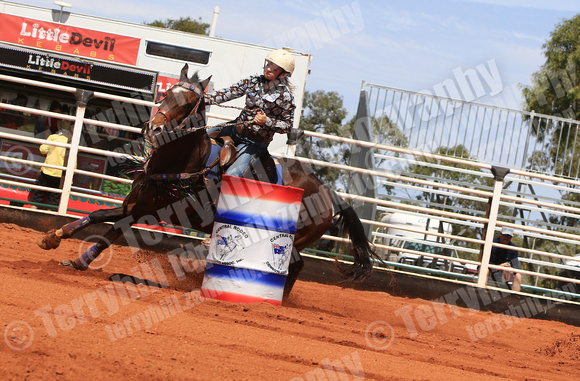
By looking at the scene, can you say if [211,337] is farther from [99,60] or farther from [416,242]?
[99,60]

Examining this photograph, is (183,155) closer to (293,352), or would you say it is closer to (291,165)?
(291,165)

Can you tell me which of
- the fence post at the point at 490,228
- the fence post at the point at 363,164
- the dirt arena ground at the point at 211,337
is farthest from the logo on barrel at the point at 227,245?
the fence post at the point at 490,228

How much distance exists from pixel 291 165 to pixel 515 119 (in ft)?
20.2

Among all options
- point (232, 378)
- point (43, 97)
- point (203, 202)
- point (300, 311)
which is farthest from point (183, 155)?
point (43, 97)

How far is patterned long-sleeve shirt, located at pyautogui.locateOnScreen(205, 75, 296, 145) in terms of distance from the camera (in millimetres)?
6281

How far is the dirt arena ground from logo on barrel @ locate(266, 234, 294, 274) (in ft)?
1.30

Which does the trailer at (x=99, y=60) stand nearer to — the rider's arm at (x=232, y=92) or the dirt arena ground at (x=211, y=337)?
the rider's arm at (x=232, y=92)

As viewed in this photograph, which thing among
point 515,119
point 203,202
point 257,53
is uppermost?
point 257,53

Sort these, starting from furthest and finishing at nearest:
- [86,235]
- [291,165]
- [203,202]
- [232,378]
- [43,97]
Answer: [43,97]
[86,235]
[291,165]
[203,202]
[232,378]

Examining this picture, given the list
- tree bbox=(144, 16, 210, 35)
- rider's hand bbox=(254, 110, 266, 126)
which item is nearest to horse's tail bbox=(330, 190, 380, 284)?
rider's hand bbox=(254, 110, 266, 126)

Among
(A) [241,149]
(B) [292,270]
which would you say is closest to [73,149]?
(A) [241,149]

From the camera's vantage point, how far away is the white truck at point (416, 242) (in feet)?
29.5

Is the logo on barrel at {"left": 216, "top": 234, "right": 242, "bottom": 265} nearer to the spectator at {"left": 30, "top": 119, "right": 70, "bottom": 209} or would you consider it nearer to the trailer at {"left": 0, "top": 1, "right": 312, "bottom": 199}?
the spectator at {"left": 30, "top": 119, "right": 70, "bottom": 209}

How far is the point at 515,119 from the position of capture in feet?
36.9
